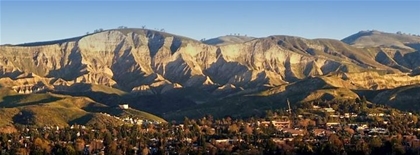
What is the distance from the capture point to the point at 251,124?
177875 millimetres

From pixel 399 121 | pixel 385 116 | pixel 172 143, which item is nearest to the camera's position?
pixel 172 143

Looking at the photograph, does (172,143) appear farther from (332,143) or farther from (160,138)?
(332,143)

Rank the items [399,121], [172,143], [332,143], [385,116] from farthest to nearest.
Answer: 1. [385,116]
2. [399,121]
3. [172,143]
4. [332,143]

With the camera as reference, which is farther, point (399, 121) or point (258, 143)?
point (399, 121)

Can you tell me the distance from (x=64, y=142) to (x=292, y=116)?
62317 millimetres

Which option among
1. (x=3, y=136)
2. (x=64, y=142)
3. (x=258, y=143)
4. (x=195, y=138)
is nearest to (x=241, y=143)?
(x=258, y=143)

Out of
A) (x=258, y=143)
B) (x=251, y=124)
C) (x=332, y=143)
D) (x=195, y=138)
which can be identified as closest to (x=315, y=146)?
(x=332, y=143)

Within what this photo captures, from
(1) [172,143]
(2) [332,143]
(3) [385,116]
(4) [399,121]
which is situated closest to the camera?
(2) [332,143]

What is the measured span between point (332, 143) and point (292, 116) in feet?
191

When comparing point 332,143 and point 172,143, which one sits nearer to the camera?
point 332,143

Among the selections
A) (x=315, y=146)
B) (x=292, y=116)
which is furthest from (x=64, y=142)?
(x=292, y=116)

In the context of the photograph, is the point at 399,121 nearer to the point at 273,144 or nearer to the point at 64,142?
the point at 273,144

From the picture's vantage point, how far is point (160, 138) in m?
152

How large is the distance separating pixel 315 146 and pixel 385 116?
6131 cm
